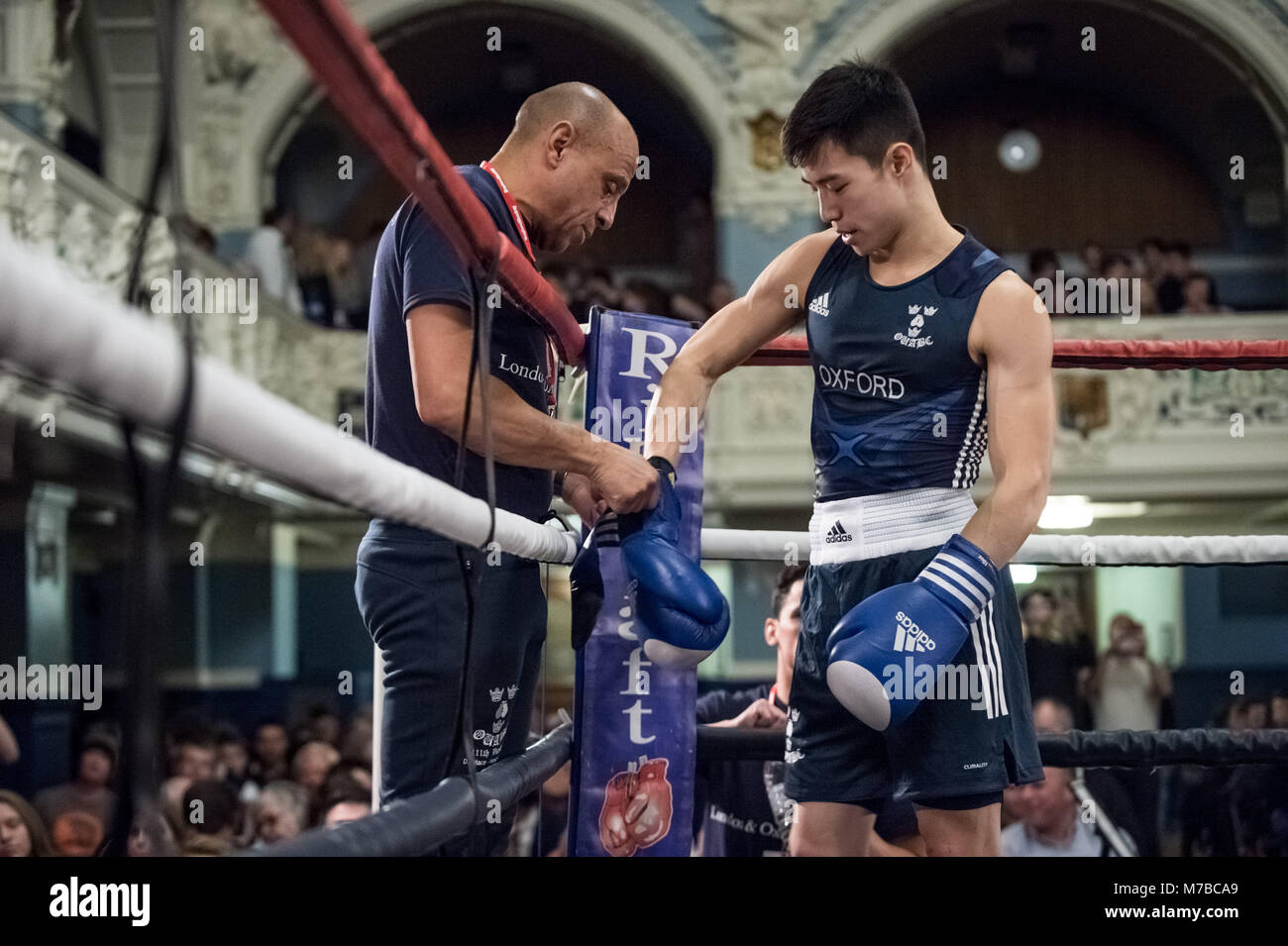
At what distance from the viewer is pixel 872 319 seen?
47.5 inches

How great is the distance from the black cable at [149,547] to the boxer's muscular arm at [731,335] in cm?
79

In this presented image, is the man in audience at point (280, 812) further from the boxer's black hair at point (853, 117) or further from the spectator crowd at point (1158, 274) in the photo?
the spectator crowd at point (1158, 274)

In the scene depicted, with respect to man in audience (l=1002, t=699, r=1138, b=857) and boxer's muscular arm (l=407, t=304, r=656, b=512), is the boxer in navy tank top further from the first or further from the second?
man in audience (l=1002, t=699, r=1138, b=857)

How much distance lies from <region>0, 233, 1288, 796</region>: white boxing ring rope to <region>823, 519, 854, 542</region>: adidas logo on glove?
1.08ft

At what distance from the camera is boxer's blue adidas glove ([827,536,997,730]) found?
104cm

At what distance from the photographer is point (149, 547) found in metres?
0.54

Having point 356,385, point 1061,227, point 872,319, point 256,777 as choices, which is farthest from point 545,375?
point 1061,227

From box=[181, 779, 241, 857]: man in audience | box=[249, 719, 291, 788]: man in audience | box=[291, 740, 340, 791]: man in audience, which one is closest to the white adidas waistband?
box=[181, 779, 241, 857]: man in audience

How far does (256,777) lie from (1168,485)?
5.40 m

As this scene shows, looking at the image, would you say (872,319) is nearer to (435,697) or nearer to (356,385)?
(435,697)

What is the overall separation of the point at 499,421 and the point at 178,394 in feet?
2.20

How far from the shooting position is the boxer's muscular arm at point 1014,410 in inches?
44.1

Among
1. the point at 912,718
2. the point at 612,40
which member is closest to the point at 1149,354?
the point at 912,718
